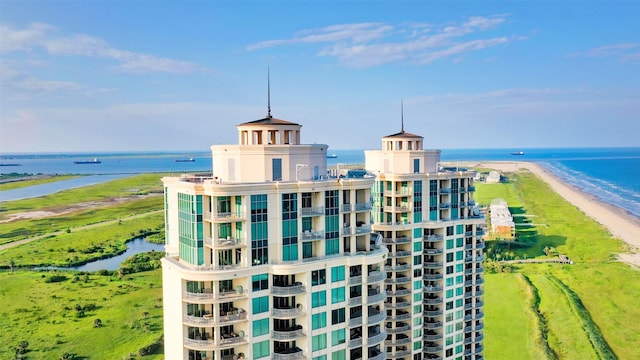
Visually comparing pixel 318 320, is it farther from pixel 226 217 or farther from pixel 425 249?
pixel 425 249

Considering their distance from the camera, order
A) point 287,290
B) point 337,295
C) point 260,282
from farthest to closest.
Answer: point 337,295 < point 287,290 < point 260,282

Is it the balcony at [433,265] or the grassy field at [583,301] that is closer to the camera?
the balcony at [433,265]

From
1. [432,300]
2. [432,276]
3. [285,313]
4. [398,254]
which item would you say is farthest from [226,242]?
[432,300]

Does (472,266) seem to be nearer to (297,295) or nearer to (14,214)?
(297,295)

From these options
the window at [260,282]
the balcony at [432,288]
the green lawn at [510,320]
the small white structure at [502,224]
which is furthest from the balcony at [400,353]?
the small white structure at [502,224]

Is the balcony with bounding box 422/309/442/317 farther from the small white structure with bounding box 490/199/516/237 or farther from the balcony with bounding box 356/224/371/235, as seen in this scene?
the small white structure with bounding box 490/199/516/237

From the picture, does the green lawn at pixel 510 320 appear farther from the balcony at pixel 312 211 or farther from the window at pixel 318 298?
the balcony at pixel 312 211
